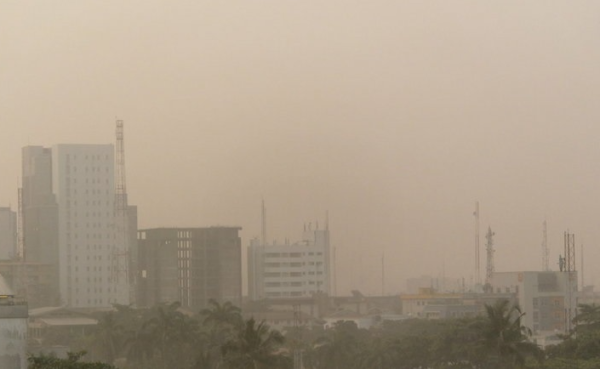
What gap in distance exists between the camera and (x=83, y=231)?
174125mm

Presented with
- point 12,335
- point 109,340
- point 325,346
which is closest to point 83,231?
point 325,346

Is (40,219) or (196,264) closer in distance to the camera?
(196,264)

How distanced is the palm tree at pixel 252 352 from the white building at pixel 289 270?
138089 millimetres

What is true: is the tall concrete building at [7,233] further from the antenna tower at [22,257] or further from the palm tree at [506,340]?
the palm tree at [506,340]

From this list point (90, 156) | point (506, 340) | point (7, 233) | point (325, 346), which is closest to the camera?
point (506, 340)

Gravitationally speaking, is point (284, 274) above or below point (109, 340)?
above

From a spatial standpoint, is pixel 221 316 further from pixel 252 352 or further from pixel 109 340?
pixel 252 352

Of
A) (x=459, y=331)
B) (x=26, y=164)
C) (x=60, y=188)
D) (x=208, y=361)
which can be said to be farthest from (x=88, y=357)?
(x=26, y=164)

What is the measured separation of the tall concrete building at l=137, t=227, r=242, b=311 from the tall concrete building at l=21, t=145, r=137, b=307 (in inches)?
169

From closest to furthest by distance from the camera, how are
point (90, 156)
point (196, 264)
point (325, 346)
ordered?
point (325, 346) → point (196, 264) → point (90, 156)

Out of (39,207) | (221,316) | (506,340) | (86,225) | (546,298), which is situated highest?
(39,207)

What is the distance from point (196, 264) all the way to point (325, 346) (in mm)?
76779

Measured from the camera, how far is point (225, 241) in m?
167

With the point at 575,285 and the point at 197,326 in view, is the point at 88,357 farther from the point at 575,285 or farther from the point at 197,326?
the point at 575,285
